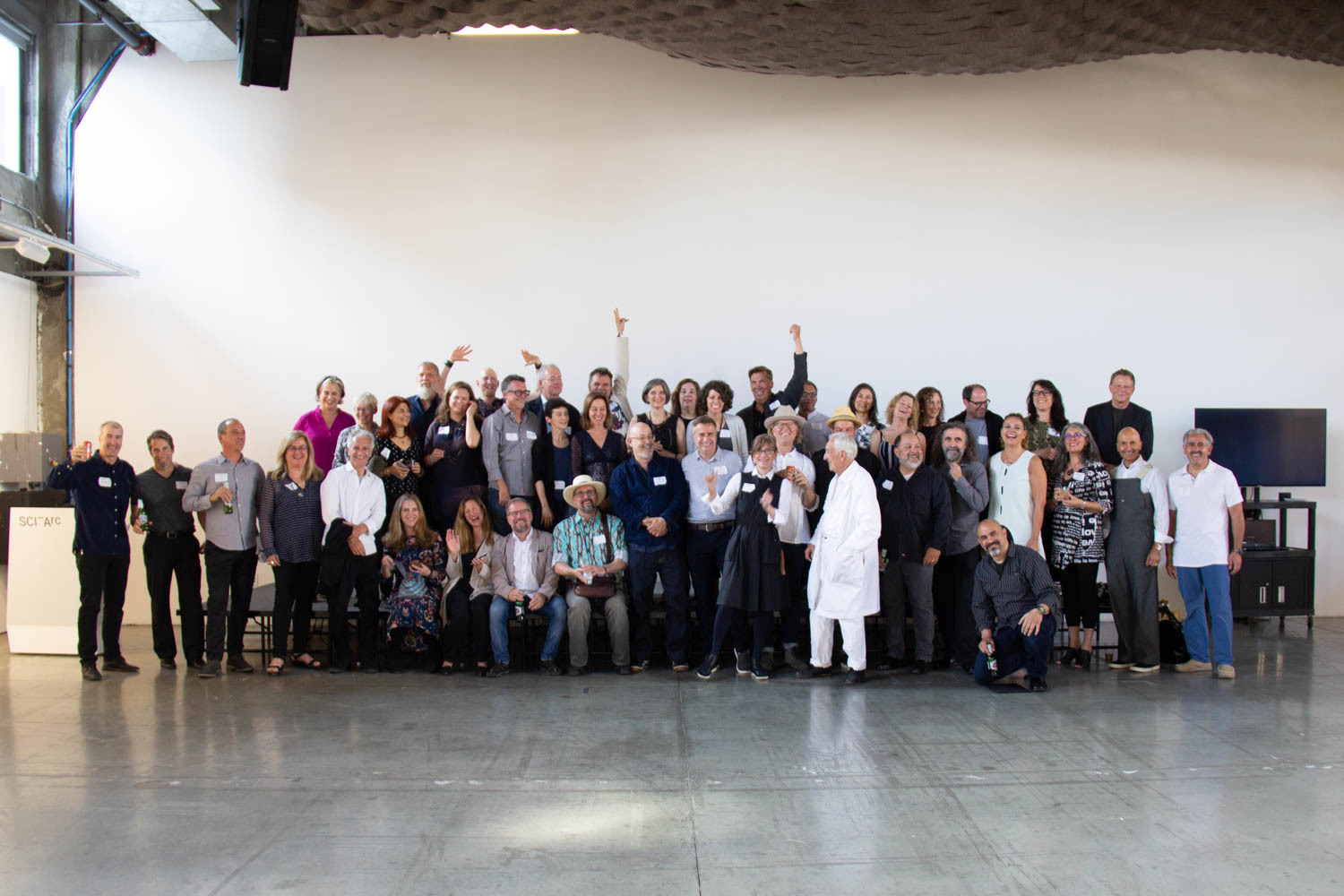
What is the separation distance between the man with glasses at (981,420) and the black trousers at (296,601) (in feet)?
→ 13.9

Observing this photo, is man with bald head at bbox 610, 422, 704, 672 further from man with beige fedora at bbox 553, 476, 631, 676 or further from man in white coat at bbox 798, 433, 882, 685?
man in white coat at bbox 798, 433, 882, 685

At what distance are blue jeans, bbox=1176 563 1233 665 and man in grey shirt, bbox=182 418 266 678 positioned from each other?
18.5ft

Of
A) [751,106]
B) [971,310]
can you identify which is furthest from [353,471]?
[971,310]

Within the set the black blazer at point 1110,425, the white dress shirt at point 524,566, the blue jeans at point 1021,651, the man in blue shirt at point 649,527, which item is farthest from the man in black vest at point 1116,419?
the white dress shirt at point 524,566

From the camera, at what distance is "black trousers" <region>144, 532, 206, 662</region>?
5867mm

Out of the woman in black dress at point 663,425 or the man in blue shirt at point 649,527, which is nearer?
the man in blue shirt at point 649,527

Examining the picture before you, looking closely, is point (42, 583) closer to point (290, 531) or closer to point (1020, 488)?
point (290, 531)

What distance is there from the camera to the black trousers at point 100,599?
581cm

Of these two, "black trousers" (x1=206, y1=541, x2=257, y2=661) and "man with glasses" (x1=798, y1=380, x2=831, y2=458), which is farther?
"man with glasses" (x1=798, y1=380, x2=831, y2=458)

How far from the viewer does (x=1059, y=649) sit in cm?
645

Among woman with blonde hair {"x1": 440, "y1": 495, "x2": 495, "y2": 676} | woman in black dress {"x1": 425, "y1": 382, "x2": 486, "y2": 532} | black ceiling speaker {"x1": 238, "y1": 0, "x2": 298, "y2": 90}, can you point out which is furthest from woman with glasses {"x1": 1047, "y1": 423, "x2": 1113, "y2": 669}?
black ceiling speaker {"x1": 238, "y1": 0, "x2": 298, "y2": 90}

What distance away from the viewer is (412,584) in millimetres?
5914

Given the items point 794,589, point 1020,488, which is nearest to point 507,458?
point 794,589

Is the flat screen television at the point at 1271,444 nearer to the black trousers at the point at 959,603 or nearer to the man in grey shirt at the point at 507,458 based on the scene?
the black trousers at the point at 959,603
